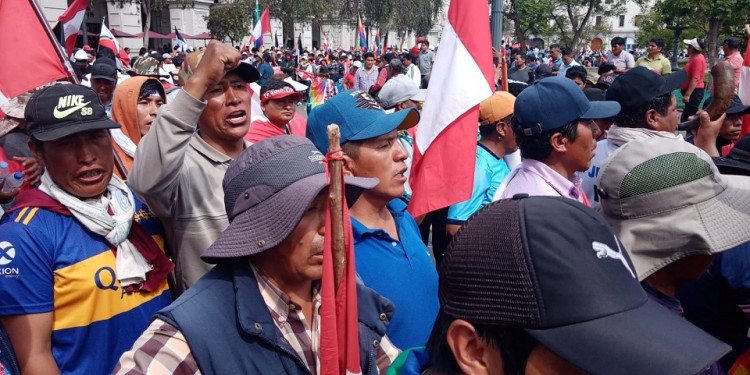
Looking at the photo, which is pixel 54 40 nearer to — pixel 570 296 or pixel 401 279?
pixel 401 279

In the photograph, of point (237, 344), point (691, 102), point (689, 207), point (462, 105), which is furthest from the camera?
point (691, 102)

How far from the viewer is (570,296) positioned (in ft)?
3.31

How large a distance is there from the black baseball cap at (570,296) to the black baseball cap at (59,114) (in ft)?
5.45

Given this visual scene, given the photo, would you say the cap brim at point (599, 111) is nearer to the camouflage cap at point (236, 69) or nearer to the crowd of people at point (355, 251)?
the crowd of people at point (355, 251)

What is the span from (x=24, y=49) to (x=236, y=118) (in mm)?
1058

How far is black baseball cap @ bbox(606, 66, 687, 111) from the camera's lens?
3463 millimetres

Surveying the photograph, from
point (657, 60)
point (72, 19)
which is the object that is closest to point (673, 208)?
point (72, 19)

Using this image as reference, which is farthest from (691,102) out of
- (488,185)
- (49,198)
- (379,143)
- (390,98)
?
(49,198)

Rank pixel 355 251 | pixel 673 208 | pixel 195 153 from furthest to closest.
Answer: pixel 195 153 < pixel 355 251 < pixel 673 208

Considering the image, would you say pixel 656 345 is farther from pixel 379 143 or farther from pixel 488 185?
pixel 488 185

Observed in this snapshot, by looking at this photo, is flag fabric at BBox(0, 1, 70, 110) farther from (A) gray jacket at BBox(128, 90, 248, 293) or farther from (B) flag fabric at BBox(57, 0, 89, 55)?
(B) flag fabric at BBox(57, 0, 89, 55)

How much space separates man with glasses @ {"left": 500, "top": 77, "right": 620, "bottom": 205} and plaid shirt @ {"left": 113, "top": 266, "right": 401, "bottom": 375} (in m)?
1.23

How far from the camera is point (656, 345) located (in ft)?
3.37

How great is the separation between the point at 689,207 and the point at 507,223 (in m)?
1.04
